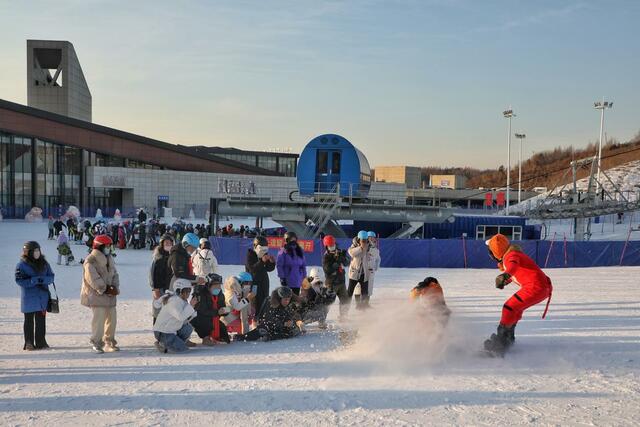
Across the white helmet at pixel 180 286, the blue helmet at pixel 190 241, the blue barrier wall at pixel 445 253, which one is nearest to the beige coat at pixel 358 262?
the blue helmet at pixel 190 241

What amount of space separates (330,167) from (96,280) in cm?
1733

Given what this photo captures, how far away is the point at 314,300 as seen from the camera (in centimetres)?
795

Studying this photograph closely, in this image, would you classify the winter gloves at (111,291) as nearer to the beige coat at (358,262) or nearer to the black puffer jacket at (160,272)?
the black puffer jacket at (160,272)

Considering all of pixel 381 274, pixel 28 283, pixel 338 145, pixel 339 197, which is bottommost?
pixel 381 274

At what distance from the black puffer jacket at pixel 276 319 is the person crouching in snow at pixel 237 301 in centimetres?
32

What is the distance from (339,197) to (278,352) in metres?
15.8

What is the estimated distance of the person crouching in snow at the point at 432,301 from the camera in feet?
21.1

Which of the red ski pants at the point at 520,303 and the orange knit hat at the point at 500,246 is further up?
the orange knit hat at the point at 500,246

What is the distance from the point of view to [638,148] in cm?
10256

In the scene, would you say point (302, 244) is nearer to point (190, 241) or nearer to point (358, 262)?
point (358, 262)

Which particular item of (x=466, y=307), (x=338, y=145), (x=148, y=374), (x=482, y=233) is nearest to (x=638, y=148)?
(x=482, y=233)

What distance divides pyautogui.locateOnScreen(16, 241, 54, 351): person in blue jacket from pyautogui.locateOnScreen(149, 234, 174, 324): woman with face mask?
146 cm

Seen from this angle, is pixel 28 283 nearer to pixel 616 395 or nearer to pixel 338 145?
pixel 616 395

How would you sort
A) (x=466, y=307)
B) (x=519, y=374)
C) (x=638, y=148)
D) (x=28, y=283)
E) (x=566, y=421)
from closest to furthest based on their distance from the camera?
(x=566, y=421)
(x=519, y=374)
(x=28, y=283)
(x=466, y=307)
(x=638, y=148)
